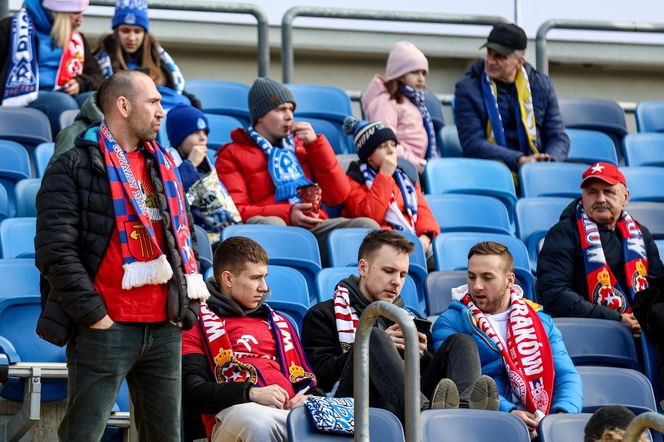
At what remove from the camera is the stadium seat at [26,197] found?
7.14 meters

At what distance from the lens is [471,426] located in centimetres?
546

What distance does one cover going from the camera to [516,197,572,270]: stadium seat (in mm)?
7988

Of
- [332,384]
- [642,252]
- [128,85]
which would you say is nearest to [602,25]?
[642,252]

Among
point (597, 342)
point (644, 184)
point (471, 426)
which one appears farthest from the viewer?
point (644, 184)

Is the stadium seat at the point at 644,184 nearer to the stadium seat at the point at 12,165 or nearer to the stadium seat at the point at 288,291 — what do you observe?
the stadium seat at the point at 288,291

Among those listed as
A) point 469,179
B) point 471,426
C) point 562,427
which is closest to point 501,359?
point 562,427

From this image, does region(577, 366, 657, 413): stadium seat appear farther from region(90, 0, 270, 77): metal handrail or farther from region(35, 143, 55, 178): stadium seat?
region(90, 0, 270, 77): metal handrail

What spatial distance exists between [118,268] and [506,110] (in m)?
4.55

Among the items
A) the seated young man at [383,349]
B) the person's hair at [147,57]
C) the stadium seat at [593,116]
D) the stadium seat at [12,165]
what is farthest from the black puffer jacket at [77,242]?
the stadium seat at [593,116]

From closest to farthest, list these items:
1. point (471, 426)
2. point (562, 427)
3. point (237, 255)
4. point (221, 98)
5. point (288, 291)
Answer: point (471, 426), point (562, 427), point (237, 255), point (288, 291), point (221, 98)

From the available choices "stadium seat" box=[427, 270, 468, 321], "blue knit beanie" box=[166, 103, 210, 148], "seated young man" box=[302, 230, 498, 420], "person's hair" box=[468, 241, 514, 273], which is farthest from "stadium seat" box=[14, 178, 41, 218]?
"person's hair" box=[468, 241, 514, 273]

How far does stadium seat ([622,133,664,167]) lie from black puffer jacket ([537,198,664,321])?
2092 mm

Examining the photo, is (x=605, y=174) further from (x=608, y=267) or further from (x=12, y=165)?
(x=12, y=165)

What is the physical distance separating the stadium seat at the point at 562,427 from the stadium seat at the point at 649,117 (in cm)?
471
